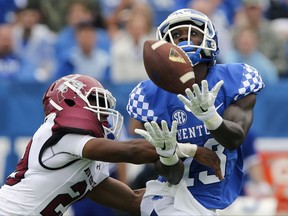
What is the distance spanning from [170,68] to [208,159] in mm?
531

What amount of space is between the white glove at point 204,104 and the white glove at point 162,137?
12cm

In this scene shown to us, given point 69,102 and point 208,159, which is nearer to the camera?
point 208,159

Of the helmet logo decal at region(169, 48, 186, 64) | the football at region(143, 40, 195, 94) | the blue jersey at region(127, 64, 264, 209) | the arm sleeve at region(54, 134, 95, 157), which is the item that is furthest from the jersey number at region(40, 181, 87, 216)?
the helmet logo decal at region(169, 48, 186, 64)

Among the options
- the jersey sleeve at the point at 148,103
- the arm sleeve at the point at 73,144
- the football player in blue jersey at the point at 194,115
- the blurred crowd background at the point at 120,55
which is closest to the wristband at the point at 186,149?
the football player in blue jersey at the point at 194,115

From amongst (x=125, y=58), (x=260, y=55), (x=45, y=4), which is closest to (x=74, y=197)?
(x=125, y=58)

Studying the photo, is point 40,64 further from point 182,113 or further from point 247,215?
point 182,113

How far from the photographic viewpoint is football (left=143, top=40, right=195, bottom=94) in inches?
190

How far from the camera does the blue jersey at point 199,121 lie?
514cm

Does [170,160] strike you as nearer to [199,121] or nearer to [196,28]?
[199,121]

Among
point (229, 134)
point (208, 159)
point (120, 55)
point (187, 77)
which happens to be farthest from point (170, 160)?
point (120, 55)

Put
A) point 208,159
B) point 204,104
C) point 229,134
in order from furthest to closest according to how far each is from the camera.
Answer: point 208,159 → point 229,134 → point 204,104

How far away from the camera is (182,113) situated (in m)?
5.15

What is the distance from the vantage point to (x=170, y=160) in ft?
16.1

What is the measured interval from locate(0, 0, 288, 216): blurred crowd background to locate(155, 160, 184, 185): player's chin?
9.14ft
